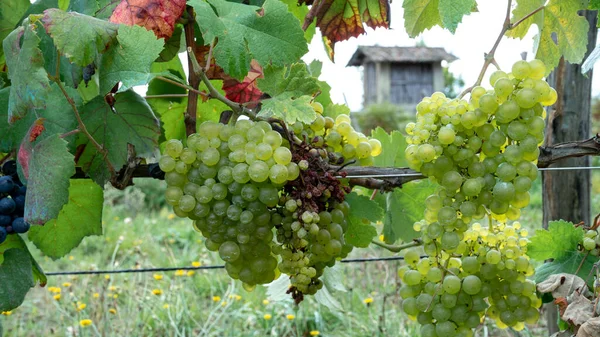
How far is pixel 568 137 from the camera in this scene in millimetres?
1470

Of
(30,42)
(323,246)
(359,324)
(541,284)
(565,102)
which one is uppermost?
(30,42)

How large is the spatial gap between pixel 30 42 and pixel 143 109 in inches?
8.8

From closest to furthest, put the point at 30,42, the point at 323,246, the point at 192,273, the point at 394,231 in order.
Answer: the point at 30,42
the point at 323,246
the point at 394,231
the point at 192,273

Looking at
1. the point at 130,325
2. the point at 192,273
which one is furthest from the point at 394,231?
the point at 192,273

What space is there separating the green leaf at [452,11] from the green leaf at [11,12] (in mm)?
646

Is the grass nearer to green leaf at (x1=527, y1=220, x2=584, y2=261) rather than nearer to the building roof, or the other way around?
green leaf at (x1=527, y1=220, x2=584, y2=261)

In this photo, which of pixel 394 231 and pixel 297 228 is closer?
pixel 297 228

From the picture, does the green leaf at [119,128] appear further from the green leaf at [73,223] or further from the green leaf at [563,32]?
the green leaf at [563,32]

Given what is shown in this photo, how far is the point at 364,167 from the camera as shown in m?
0.90

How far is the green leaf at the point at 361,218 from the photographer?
95 centimetres

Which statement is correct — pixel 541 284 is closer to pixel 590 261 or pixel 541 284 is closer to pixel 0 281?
pixel 590 261

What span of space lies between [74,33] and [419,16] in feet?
1.81

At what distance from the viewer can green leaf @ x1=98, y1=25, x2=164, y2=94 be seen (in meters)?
0.76

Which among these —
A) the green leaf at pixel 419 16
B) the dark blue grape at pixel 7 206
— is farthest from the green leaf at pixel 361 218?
the dark blue grape at pixel 7 206
